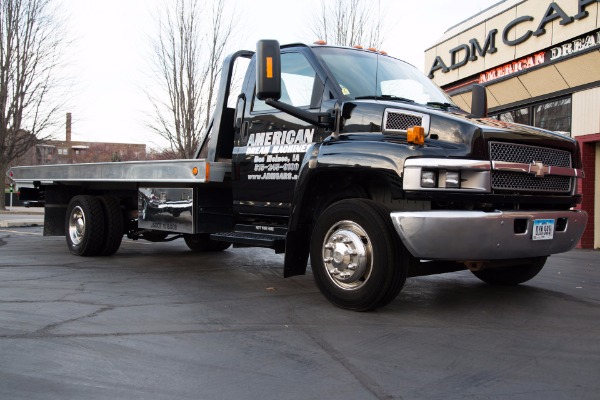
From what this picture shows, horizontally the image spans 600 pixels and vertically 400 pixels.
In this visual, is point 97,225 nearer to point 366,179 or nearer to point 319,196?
point 319,196

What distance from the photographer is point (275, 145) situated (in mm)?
5691

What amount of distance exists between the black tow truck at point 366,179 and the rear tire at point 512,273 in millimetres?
14

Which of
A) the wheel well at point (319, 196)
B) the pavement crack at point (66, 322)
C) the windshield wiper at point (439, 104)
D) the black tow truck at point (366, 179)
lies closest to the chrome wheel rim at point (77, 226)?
the black tow truck at point (366, 179)

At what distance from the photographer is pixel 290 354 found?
3.62 metres

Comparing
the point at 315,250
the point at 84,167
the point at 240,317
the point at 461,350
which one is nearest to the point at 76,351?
the point at 240,317

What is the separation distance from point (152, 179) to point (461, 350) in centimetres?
427

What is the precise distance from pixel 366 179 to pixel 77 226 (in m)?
5.32

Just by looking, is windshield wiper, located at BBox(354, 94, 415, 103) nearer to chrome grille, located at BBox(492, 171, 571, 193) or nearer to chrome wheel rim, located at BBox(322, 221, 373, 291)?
chrome wheel rim, located at BBox(322, 221, 373, 291)

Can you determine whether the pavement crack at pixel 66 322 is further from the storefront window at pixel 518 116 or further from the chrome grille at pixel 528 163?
the storefront window at pixel 518 116

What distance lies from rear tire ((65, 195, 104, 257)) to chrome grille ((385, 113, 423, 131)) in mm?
5092

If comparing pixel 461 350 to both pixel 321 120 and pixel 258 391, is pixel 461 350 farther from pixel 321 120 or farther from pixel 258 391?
pixel 321 120

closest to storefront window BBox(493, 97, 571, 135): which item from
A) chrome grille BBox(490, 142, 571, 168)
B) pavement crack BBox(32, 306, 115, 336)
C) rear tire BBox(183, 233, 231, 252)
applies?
rear tire BBox(183, 233, 231, 252)

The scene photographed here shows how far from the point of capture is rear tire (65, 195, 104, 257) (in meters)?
8.06

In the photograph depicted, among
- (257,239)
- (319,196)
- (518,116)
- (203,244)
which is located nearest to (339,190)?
(319,196)
